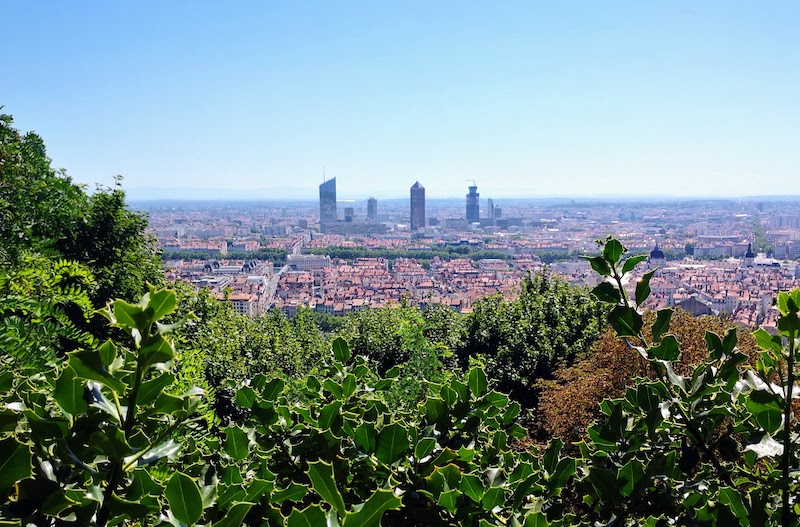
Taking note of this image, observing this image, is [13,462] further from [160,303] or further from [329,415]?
[329,415]

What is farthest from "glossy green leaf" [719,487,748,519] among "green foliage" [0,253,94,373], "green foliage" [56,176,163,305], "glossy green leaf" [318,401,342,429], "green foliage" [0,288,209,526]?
"green foliage" [56,176,163,305]

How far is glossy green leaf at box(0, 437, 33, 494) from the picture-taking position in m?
0.75

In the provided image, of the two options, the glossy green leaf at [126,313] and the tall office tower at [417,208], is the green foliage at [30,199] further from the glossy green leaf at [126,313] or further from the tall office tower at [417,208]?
the tall office tower at [417,208]

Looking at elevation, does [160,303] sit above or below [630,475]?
above

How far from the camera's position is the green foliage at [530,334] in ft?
33.5

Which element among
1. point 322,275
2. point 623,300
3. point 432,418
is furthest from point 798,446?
point 322,275

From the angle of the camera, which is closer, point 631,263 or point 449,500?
point 449,500

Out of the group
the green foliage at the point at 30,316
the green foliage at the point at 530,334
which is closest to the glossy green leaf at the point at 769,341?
the green foliage at the point at 30,316

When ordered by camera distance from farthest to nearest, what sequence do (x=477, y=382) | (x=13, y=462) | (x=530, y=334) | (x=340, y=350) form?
(x=530, y=334), (x=340, y=350), (x=477, y=382), (x=13, y=462)

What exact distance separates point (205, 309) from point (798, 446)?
10.3 metres

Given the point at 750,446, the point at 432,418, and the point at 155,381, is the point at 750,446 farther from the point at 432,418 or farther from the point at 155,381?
the point at 155,381

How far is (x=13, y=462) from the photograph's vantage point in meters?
0.76

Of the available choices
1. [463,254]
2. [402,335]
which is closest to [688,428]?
[402,335]

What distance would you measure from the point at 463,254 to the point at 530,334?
69.9 metres
